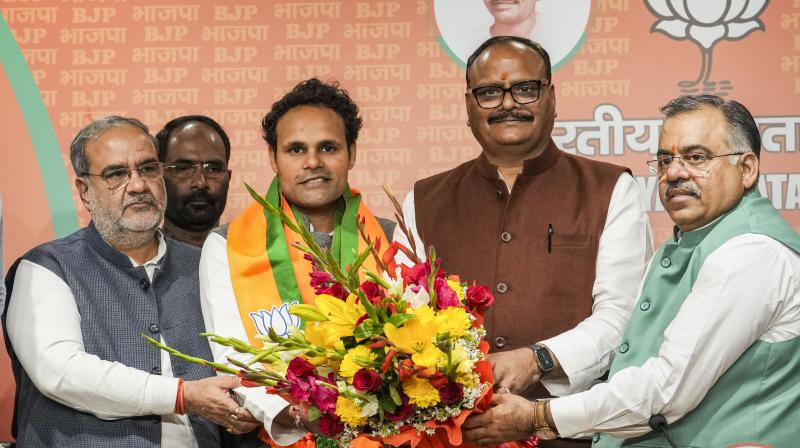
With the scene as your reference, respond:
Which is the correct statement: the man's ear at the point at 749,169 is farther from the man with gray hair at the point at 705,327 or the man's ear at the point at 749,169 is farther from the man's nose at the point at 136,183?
the man's nose at the point at 136,183

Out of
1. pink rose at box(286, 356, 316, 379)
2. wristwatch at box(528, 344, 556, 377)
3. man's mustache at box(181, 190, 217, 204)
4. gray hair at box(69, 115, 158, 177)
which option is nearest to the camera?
pink rose at box(286, 356, 316, 379)

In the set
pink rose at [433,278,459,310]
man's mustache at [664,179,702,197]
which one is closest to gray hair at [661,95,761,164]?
man's mustache at [664,179,702,197]

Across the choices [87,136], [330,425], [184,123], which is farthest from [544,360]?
[184,123]

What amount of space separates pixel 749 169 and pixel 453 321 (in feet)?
3.04

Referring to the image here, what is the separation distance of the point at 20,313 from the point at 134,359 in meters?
0.38

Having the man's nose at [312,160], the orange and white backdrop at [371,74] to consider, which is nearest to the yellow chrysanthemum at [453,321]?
the man's nose at [312,160]

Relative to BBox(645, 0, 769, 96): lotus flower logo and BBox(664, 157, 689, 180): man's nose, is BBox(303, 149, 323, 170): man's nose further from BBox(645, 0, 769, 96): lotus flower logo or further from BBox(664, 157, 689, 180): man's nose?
BBox(645, 0, 769, 96): lotus flower logo

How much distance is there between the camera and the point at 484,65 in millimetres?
3332

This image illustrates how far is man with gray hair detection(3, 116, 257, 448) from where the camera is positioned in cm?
313

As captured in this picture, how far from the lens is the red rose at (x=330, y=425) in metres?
2.46

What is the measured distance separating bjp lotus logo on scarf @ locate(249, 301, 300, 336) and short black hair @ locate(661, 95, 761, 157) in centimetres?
128

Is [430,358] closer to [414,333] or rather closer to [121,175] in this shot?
[414,333]

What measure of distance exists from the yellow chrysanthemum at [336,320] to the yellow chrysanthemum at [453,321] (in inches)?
7.0

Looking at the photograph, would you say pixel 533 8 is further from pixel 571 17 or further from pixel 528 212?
pixel 528 212
